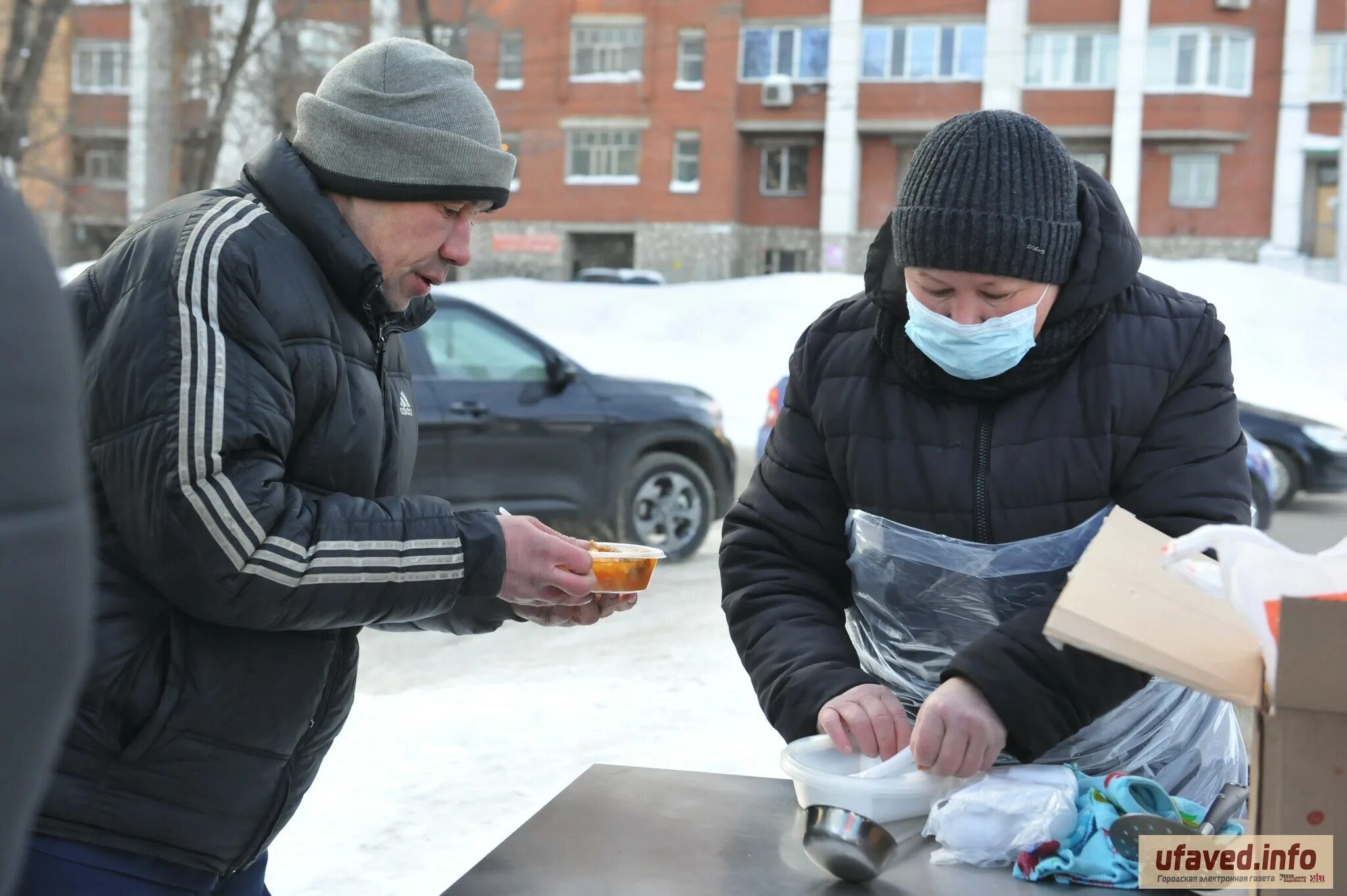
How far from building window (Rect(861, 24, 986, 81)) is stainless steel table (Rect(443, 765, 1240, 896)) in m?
39.2

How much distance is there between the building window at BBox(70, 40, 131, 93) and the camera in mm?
42312

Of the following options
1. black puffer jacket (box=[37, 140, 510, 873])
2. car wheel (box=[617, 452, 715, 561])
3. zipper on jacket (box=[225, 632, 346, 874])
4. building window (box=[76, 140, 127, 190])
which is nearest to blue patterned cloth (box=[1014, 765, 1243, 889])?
black puffer jacket (box=[37, 140, 510, 873])

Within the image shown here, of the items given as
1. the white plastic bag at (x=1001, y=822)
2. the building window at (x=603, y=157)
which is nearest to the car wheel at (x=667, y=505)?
the white plastic bag at (x=1001, y=822)

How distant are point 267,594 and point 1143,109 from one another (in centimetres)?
3951

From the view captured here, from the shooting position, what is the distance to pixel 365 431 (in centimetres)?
212

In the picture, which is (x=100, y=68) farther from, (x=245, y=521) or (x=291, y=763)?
(x=245, y=521)

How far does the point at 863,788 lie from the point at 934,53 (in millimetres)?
39684

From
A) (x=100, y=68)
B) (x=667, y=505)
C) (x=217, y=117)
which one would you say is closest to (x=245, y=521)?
(x=667, y=505)

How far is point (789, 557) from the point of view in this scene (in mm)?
2432

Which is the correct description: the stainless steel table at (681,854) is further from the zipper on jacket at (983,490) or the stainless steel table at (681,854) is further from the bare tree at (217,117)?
the bare tree at (217,117)

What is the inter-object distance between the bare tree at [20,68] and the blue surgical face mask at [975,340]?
13.7m

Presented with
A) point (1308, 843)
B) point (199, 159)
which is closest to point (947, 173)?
point (1308, 843)

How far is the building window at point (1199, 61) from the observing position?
1489 inches

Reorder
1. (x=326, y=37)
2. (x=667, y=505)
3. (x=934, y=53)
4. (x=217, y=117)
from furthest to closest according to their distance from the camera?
1. (x=934, y=53)
2. (x=326, y=37)
3. (x=217, y=117)
4. (x=667, y=505)
